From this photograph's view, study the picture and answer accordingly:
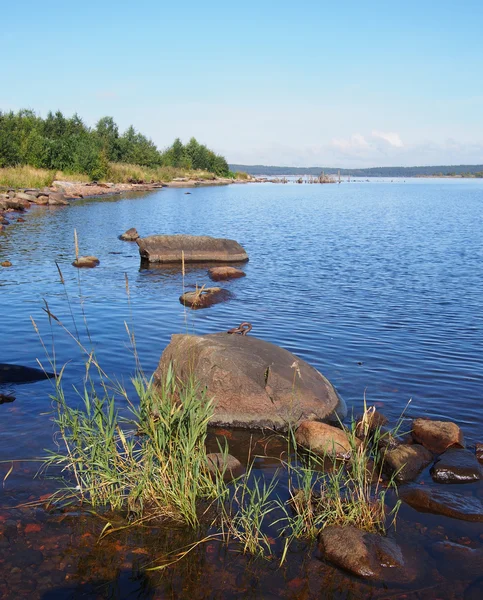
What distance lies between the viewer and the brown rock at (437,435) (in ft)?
23.8

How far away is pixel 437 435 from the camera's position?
7.34 m

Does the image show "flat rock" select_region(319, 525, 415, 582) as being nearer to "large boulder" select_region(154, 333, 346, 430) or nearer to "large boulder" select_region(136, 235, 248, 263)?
"large boulder" select_region(154, 333, 346, 430)

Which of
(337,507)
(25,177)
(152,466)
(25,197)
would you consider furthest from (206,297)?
(25,177)

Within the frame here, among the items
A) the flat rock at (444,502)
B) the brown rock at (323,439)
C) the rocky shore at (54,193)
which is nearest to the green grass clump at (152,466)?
the brown rock at (323,439)

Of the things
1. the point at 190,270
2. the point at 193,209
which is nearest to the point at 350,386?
the point at 190,270

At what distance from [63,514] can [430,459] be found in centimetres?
411

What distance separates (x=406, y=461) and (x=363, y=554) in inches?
74.4

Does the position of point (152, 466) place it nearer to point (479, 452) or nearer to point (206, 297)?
point (479, 452)

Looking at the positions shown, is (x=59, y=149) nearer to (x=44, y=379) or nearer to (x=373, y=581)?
(x=44, y=379)

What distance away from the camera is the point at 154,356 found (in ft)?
35.4

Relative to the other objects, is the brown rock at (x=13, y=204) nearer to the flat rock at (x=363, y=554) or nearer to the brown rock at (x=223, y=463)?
the brown rock at (x=223, y=463)

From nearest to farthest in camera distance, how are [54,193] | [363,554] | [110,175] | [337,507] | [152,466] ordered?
[363,554], [337,507], [152,466], [54,193], [110,175]

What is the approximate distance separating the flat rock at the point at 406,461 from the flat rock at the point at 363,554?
1350mm

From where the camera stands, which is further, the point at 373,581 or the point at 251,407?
the point at 251,407
